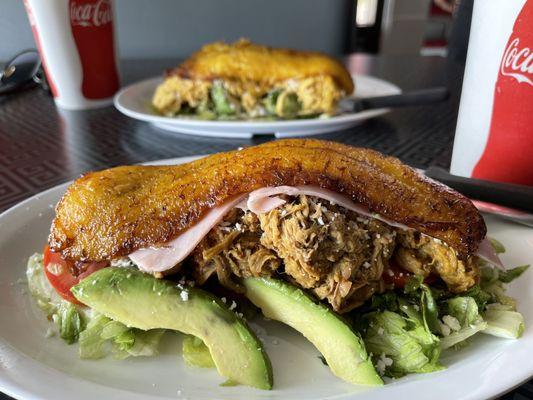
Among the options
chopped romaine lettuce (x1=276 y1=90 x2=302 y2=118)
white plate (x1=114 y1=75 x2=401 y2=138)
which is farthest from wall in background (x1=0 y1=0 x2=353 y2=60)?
chopped romaine lettuce (x1=276 y1=90 x2=302 y2=118)

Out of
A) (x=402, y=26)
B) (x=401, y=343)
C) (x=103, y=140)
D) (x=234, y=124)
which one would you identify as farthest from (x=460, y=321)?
(x=402, y=26)

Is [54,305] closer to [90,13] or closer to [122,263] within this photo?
[122,263]

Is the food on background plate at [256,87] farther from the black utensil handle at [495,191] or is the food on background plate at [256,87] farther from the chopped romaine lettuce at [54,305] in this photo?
the chopped romaine lettuce at [54,305]

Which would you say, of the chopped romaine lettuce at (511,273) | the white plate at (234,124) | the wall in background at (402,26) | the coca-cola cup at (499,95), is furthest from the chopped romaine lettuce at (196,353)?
the wall in background at (402,26)

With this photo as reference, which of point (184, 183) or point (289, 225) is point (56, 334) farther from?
point (289, 225)

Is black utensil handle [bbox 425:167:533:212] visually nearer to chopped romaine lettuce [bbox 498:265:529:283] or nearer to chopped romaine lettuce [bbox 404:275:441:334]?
chopped romaine lettuce [bbox 498:265:529:283]
